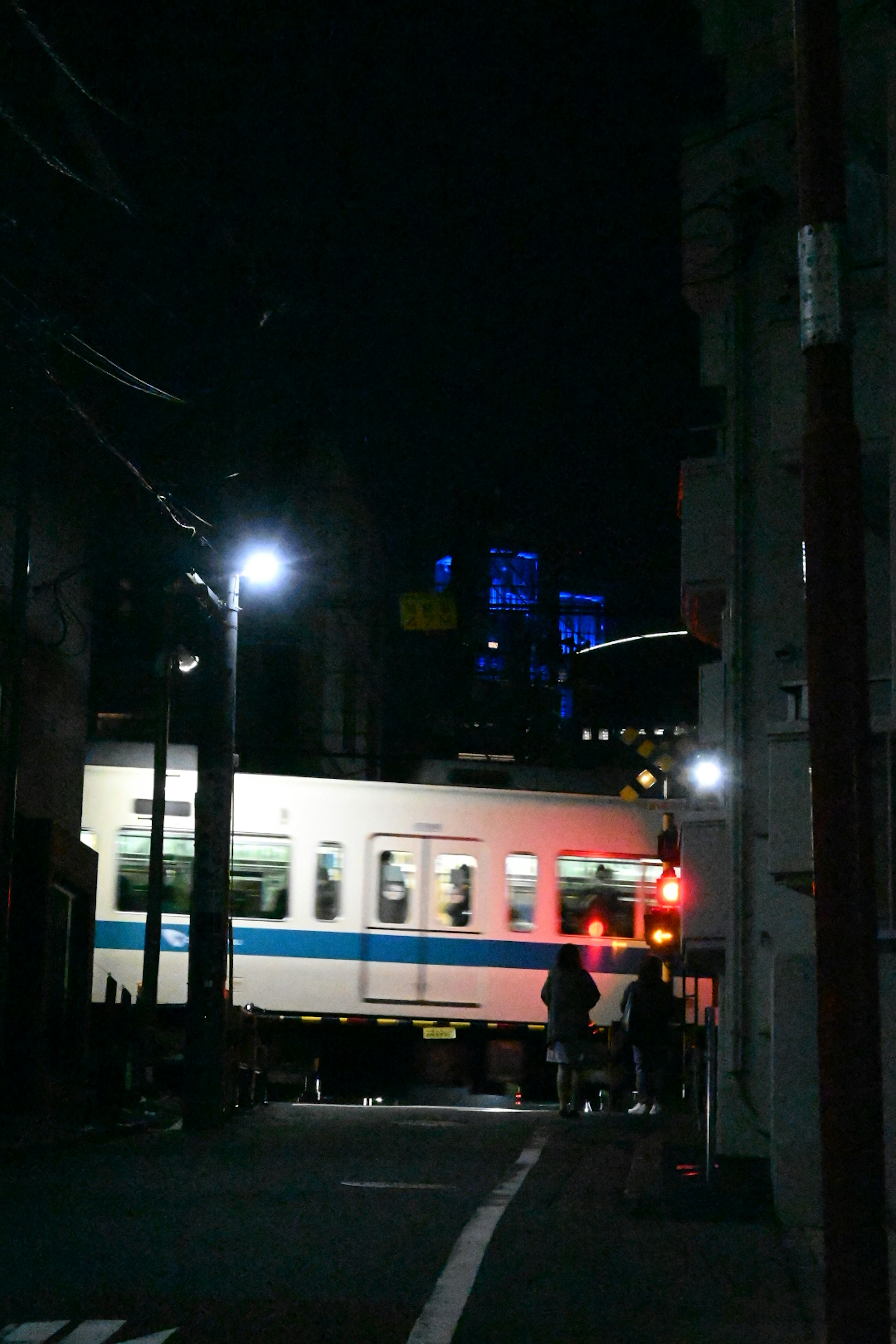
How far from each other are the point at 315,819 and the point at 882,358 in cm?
1276

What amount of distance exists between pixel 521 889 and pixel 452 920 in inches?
41.7

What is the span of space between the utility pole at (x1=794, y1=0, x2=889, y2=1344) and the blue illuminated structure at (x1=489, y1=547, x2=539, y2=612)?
5629 cm

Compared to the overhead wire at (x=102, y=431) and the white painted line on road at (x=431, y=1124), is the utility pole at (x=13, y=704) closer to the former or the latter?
the overhead wire at (x=102, y=431)

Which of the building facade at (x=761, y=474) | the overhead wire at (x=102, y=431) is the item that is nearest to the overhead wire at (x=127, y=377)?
the overhead wire at (x=102, y=431)

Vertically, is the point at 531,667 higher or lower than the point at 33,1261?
higher

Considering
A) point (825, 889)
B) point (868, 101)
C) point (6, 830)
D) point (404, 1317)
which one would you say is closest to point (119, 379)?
point (6, 830)

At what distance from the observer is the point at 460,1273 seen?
26.2 ft

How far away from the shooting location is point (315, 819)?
22.6 metres

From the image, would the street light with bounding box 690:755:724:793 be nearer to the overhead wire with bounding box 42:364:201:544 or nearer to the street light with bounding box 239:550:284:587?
the street light with bounding box 239:550:284:587

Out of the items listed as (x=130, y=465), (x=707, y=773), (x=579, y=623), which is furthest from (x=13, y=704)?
(x=579, y=623)

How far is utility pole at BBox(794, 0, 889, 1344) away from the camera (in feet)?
16.9

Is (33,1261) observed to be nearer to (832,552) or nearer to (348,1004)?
(832,552)

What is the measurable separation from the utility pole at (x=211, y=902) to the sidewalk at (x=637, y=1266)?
5.63m

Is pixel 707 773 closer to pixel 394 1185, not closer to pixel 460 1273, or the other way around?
pixel 394 1185
